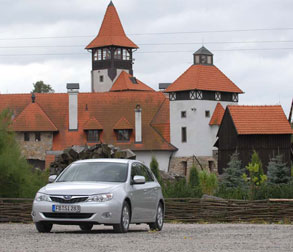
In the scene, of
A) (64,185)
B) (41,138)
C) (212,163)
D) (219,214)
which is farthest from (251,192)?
(41,138)

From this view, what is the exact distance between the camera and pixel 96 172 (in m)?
17.4

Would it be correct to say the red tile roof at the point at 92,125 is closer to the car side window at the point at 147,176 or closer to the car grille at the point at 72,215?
the car side window at the point at 147,176

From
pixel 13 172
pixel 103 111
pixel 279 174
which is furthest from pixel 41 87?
pixel 13 172

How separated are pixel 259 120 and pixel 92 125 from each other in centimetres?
1676

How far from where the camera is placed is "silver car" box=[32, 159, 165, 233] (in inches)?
630

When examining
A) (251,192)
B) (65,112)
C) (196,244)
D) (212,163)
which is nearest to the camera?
(196,244)

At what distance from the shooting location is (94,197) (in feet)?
52.7

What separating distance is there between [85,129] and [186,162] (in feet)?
33.3

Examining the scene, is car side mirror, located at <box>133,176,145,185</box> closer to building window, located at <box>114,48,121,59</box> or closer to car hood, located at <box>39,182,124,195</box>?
car hood, located at <box>39,182,124,195</box>

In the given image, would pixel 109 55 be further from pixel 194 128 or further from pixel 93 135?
pixel 194 128

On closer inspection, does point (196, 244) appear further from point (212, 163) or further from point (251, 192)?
point (212, 163)

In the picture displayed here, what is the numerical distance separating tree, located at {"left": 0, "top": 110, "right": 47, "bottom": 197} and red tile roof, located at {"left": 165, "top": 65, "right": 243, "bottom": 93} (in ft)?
159

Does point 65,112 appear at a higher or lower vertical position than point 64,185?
higher

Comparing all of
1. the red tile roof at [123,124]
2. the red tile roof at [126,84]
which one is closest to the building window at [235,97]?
the red tile roof at [123,124]
